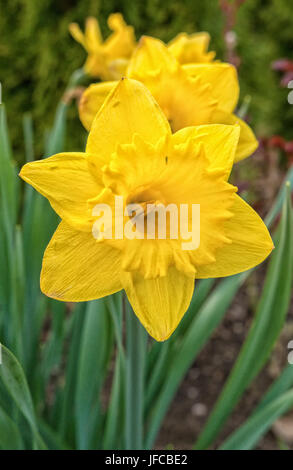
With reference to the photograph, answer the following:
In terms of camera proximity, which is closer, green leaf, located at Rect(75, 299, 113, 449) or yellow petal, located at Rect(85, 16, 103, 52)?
green leaf, located at Rect(75, 299, 113, 449)

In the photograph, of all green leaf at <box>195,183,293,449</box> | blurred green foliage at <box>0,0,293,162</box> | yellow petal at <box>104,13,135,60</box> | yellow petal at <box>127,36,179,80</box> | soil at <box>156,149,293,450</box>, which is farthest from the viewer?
blurred green foliage at <box>0,0,293,162</box>

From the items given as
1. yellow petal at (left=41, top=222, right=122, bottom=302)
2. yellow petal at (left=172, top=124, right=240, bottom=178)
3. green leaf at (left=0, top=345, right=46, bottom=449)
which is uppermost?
yellow petal at (left=172, top=124, right=240, bottom=178)

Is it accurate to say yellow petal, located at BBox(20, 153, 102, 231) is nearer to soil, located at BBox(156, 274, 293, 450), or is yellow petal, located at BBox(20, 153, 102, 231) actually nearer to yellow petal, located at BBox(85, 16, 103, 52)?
yellow petal, located at BBox(85, 16, 103, 52)

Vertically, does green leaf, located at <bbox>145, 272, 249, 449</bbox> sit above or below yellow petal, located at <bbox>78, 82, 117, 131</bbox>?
below

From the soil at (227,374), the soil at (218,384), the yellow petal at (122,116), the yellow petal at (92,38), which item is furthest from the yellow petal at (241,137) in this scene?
the soil at (218,384)

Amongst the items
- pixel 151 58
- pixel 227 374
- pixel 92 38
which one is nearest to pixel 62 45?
pixel 92 38

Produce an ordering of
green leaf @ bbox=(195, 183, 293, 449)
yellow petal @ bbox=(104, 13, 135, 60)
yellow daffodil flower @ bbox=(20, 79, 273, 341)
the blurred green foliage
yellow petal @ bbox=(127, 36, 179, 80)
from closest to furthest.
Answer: yellow daffodil flower @ bbox=(20, 79, 273, 341), yellow petal @ bbox=(127, 36, 179, 80), green leaf @ bbox=(195, 183, 293, 449), yellow petal @ bbox=(104, 13, 135, 60), the blurred green foliage

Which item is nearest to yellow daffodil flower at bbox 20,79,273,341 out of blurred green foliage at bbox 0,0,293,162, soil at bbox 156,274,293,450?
soil at bbox 156,274,293,450
